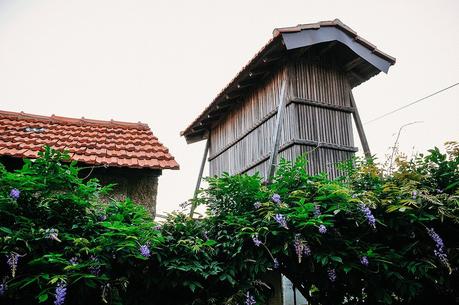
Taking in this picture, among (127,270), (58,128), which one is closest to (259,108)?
(58,128)

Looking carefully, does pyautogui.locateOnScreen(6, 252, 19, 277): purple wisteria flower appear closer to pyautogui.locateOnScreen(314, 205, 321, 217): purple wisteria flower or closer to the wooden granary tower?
pyautogui.locateOnScreen(314, 205, 321, 217): purple wisteria flower

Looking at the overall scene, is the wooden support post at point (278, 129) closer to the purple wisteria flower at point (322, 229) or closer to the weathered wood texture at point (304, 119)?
the weathered wood texture at point (304, 119)

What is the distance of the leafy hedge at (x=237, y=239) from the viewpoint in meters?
3.06

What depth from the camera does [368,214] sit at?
3.64 metres

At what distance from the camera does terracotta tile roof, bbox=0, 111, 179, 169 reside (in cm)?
585

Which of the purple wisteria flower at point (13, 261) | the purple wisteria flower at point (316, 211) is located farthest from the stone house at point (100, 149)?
the purple wisteria flower at point (316, 211)

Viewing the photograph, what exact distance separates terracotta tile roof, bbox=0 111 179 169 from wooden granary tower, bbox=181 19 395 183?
8.87 ft

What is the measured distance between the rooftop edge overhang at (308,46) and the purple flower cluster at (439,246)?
516 cm

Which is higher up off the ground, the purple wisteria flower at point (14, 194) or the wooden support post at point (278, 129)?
the wooden support post at point (278, 129)

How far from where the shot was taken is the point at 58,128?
7.35 meters

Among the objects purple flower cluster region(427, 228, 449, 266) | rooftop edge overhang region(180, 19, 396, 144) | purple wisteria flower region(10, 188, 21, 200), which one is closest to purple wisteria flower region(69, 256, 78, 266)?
purple wisteria flower region(10, 188, 21, 200)

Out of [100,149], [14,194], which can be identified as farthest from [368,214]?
[100,149]

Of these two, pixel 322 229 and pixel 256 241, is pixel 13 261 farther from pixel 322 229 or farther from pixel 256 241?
pixel 322 229

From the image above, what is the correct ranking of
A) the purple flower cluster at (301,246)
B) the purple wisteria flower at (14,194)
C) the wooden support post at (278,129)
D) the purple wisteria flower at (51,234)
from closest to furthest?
the purple wisteria flower at (51,234) → the purple wisteria flower at (14,194) → the purple flower cluster at (301,246) → the wooden support post at (278,129)
